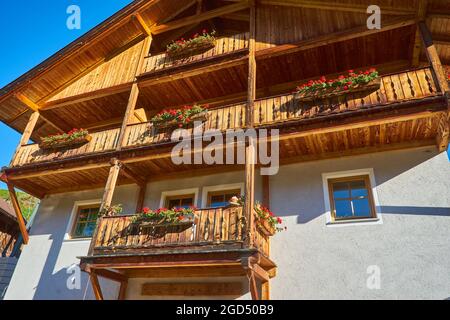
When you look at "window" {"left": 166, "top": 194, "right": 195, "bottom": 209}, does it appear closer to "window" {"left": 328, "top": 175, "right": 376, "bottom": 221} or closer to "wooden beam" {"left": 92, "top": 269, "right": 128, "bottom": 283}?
"wooden beam" {"left": 92, "top": 269, "right": 128, "bottom": 283}

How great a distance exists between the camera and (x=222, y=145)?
9.04 metres

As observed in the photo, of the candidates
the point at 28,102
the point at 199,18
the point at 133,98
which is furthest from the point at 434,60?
the point at 28,102

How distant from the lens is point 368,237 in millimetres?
8047

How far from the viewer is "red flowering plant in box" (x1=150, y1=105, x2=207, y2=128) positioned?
31.8 feet

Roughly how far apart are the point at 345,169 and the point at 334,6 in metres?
4.98

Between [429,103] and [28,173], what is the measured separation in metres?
11.6

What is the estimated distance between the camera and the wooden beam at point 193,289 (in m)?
8.50

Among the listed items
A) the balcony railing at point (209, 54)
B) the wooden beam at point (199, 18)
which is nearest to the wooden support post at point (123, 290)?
the balcony railing at point (209, 54)

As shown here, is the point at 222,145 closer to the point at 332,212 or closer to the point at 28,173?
the point at 332,212

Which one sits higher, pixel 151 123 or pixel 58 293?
pixel 151 123

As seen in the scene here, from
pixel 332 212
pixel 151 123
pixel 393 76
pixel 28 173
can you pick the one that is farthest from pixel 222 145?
pixel 28 173

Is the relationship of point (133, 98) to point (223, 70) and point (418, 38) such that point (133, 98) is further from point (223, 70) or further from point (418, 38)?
point (418, 38)

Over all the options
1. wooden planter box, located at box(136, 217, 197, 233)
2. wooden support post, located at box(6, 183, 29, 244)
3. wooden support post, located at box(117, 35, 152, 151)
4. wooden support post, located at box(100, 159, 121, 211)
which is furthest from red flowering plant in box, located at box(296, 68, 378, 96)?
wooden support post, located at box(6, 183, 29, 244)

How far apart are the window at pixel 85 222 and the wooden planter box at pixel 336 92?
778 centimetres
